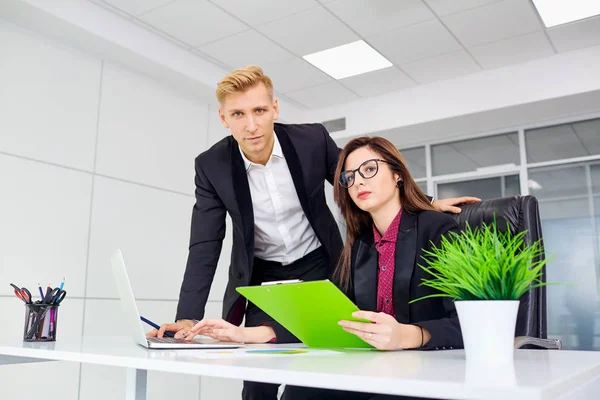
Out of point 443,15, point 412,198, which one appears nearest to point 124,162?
point 443,15

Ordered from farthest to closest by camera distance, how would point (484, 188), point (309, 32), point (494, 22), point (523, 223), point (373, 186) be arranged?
1. point (484, 188)
2. point (309, 32)
3. point (494, 22)
4. point (523, 223)
5. point (373, 186)

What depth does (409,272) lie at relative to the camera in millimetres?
1377

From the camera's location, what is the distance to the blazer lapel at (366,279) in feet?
4.75

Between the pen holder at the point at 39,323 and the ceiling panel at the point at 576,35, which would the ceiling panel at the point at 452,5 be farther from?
the pen holder at the point at 39,323

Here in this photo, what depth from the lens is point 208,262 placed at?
1.89 meters

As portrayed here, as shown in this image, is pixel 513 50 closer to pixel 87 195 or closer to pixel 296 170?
pixel 296 170

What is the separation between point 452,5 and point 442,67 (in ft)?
3.52

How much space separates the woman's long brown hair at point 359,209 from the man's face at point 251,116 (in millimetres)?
345

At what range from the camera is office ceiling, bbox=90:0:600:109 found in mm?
3826

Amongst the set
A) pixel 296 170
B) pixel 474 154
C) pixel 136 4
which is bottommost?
pixel 296 170

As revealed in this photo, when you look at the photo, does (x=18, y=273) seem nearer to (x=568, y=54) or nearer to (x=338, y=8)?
(x=338, y=8)

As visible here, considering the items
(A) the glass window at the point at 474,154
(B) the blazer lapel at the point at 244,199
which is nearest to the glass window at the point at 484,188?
(A) the glass window at the point at 474,154

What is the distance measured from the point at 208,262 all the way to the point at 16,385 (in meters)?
2.07

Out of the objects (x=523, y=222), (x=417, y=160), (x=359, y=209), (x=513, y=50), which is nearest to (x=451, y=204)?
(x=523, y=222)
